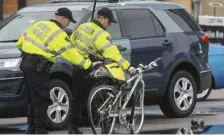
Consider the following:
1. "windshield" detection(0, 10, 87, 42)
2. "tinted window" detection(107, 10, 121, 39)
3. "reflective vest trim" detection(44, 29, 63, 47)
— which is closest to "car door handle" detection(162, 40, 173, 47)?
"tinted window" detection(107, 10, 121, 39)

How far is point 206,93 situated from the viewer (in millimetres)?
15250

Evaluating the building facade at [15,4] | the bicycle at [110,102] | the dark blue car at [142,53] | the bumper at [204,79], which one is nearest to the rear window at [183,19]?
the dark blue car at [142,53]

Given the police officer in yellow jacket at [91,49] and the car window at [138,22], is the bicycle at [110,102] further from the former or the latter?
the car window at [138,22]

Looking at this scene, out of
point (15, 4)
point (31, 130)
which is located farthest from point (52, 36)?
point (15, 4)

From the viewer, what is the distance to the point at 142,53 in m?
11.7

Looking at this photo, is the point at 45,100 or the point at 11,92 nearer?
the point at 45,100

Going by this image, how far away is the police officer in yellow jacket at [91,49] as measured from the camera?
9.67 meters

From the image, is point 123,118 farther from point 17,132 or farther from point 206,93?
point 206,93

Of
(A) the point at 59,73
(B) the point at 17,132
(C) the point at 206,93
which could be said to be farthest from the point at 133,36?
(C) the point at 206,93

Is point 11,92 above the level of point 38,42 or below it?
below

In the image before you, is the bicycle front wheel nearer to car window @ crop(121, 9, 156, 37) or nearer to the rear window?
car window @ crop(121, 9, 156, 37)

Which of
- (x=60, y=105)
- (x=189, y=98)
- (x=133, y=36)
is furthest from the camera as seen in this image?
(x=189, y=98)

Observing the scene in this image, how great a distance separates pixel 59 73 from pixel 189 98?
2592 mm

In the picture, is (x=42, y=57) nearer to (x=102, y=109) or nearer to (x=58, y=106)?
(x=102, y=109)
